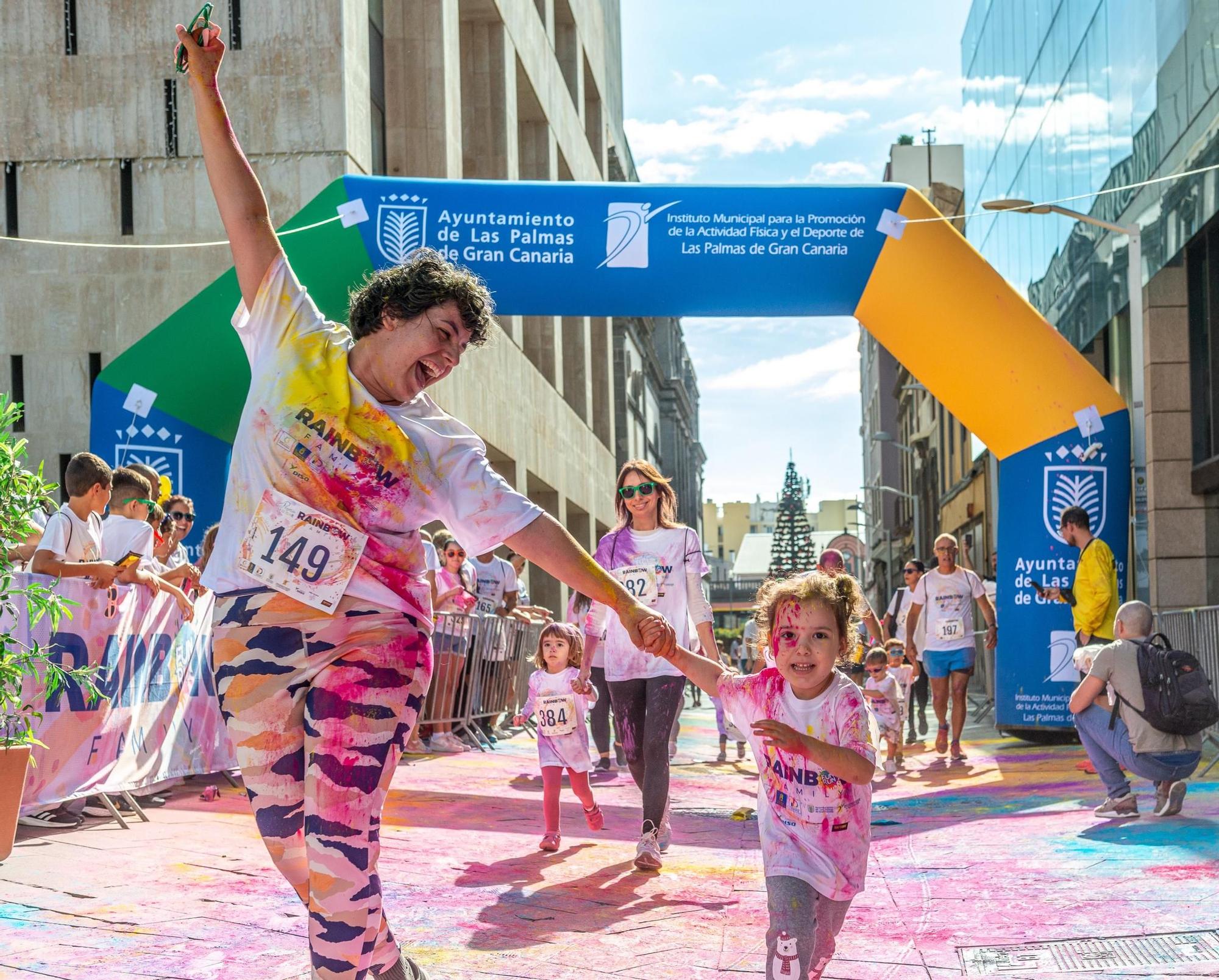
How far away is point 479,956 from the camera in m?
4.98

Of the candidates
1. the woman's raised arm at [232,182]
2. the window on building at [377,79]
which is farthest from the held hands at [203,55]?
the window on building at [377,79]

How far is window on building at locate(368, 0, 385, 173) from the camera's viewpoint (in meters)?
21.1

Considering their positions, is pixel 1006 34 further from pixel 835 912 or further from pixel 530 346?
pixel 835 912

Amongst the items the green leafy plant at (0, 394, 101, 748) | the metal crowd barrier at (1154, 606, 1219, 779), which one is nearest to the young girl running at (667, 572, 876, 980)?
the green leafy plant at (0, 394, 101, 748)

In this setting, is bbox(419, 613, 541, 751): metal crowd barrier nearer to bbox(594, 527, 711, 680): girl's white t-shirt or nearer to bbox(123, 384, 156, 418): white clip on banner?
bbox(123, 384, 156, 418): white clip on banner

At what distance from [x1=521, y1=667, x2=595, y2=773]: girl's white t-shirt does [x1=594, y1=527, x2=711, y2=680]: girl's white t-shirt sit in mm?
415

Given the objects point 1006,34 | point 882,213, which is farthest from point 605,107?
point 882,213

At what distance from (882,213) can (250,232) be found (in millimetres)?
9735

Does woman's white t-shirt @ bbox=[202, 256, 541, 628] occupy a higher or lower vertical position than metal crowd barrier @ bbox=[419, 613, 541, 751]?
higher

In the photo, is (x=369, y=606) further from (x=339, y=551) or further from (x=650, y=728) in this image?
(x=650, y=728)

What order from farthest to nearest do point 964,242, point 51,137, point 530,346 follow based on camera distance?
point 530,346 → point 51,137 → point 964,242

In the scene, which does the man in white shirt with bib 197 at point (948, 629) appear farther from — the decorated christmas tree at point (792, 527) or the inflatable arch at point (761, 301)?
the decorated christmas tree at point (792, 527)

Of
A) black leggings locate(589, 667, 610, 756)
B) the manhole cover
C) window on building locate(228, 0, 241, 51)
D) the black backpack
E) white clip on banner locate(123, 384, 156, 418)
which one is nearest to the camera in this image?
the manhole cover

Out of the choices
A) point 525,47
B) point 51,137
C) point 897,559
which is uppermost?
point 525,47
